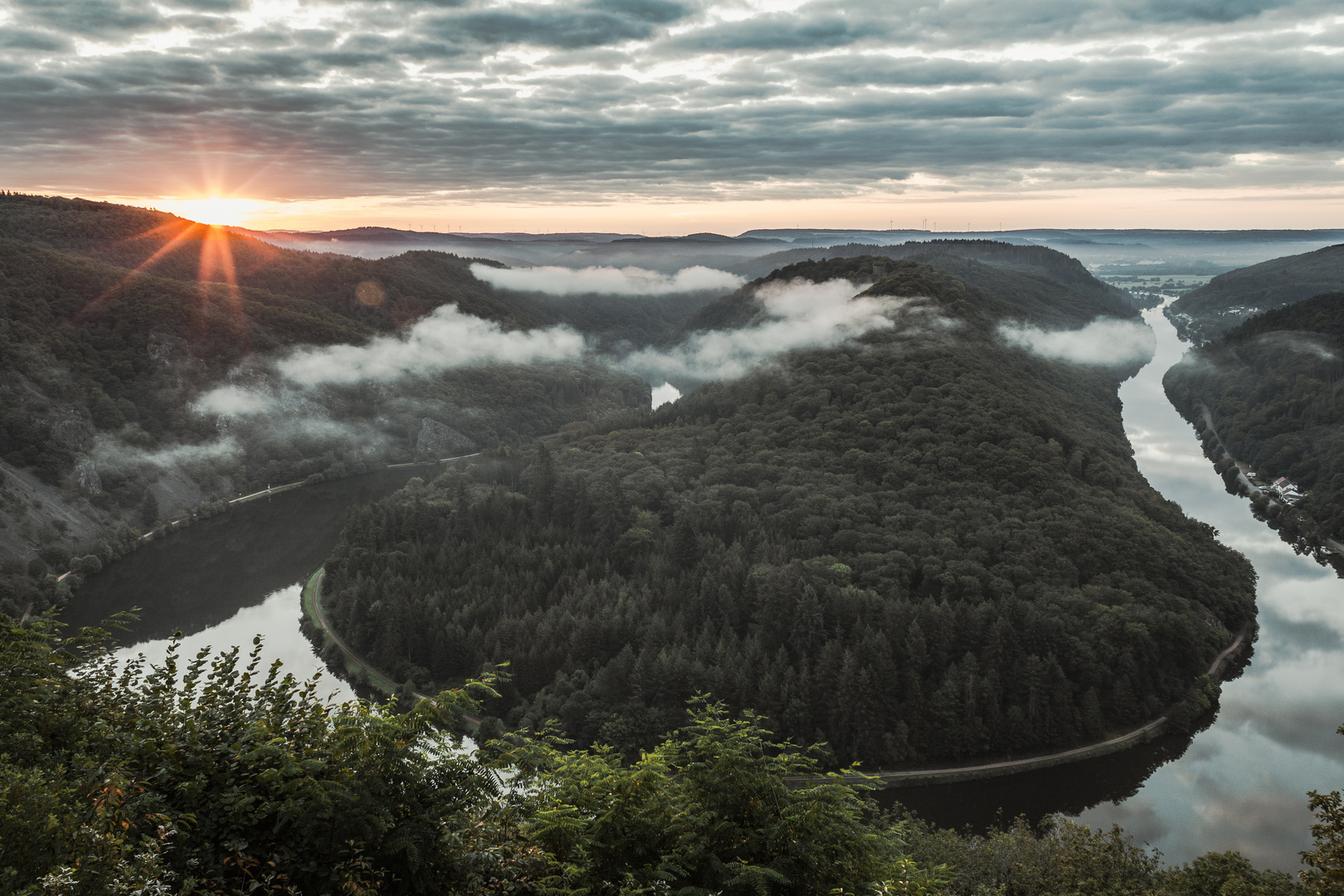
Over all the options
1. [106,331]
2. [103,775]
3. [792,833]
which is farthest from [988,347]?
[106,331]

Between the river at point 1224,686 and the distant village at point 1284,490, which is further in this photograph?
the distant village at point 1284,490

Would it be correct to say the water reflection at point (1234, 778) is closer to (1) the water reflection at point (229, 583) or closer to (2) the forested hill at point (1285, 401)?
(2) the forested hill at point (1285, 401)

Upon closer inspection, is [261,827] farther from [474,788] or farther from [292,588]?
[292,588]

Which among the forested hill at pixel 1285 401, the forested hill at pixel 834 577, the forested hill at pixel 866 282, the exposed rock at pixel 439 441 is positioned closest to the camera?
the forested hill at pixel 834 577

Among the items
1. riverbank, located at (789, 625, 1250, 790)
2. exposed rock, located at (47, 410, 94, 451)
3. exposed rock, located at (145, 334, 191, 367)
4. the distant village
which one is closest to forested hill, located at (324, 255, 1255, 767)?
riverbank, located at (789, 625, 1250, 790)

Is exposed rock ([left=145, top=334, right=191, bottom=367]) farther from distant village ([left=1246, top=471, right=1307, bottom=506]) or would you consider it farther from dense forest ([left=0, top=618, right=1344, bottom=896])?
distant village ([left=1246, top=471, right=1307, bottom=506])

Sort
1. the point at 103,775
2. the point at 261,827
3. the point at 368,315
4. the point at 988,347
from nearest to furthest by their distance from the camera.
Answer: the point at 103,775
the point at 261,827
the point at 988,347
the point at 368,315

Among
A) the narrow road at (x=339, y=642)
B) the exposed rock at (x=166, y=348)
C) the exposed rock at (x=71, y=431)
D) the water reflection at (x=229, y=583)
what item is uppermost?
the exposed rock at (x=166, y=348)

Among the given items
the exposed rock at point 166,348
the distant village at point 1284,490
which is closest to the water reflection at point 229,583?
the exposed rock at point 166,348
